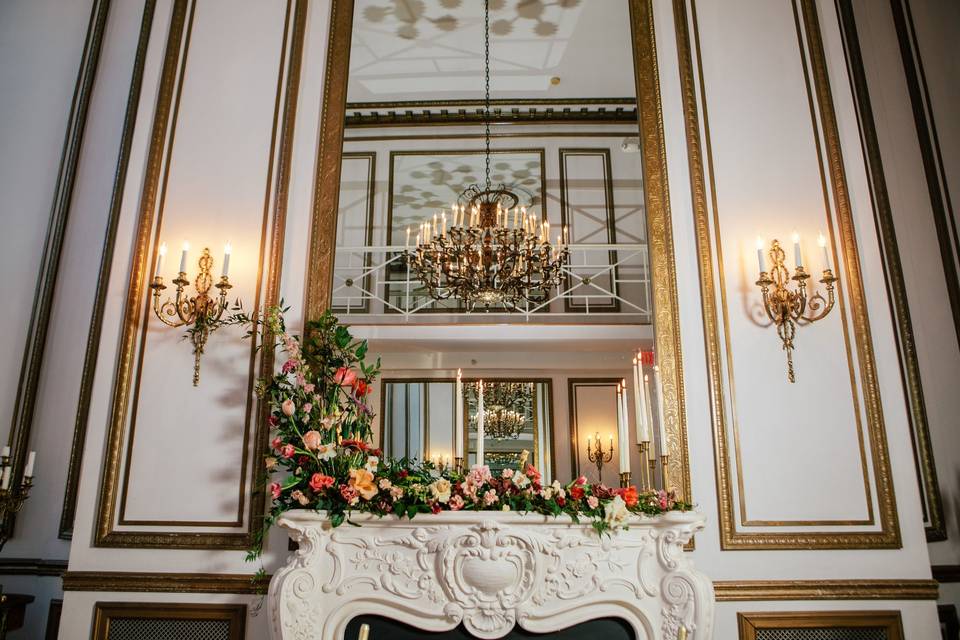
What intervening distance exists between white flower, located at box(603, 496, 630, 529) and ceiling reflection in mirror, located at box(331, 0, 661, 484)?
0.29 metres

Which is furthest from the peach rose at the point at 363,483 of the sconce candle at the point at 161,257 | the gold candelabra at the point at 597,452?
the sconce candle at the point at 161,257

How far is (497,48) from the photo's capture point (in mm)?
5555

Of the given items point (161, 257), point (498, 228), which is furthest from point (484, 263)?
point (161, 257)

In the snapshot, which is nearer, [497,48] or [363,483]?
[363,483]

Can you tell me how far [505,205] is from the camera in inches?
211

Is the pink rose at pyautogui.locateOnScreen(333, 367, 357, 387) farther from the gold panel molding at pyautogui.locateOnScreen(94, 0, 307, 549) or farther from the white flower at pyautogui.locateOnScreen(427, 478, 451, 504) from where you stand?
the white flower at pyautogui.locateOnScreen(427, 478, 451, 504)

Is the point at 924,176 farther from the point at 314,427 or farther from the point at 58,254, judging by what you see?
the point at 58,254

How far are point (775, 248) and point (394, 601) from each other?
7.91 feet

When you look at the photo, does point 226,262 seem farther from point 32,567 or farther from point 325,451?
point 32,567

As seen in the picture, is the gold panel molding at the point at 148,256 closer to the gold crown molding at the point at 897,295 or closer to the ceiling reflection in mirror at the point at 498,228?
the ceiling reflection in mirror at the point at 498,228

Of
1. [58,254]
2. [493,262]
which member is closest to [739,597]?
[493,262]

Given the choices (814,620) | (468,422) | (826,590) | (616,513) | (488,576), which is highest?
(468,422)

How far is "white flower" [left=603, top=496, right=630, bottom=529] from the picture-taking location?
8.23 feet

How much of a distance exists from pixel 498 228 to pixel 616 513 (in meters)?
2.32
